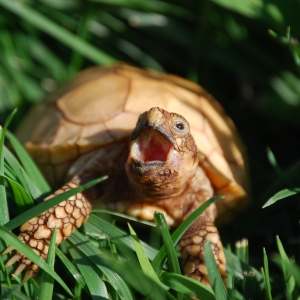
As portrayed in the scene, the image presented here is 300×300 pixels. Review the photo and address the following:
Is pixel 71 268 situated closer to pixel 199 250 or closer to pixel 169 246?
pixel 169 246

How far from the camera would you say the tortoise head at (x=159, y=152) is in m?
1.54

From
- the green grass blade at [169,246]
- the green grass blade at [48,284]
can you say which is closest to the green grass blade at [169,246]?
the green grass blade at [169,246]

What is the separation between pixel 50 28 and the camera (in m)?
2.51

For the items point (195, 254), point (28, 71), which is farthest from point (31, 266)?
point (28, 71)

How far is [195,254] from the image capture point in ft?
5.38

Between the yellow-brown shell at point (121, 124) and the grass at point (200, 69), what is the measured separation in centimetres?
15

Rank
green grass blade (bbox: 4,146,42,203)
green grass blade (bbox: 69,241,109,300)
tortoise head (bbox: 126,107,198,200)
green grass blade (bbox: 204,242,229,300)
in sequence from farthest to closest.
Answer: green grass blade (bbox: 4,146,42,203)
tortoise head (bbox: 126,107,198,200)
green grass blade (bbox: 69,241,109,300)
green grass blade (bbox: 204,242,229,300)

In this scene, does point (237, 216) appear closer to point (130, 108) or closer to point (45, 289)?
point (130, 108)

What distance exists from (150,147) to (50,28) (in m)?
1.21

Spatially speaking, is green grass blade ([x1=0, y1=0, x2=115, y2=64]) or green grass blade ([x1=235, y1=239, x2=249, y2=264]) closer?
green grass blade ([x1=235, y1=239, x2=249, y2=264])

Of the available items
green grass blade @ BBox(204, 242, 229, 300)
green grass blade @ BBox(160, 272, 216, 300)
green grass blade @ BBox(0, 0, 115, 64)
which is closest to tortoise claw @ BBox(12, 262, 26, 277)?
green grass blade @ BBox(160, 272, 216, 300)

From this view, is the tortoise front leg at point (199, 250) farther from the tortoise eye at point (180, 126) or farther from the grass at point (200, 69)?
the tortoise eye at point (180, 126)

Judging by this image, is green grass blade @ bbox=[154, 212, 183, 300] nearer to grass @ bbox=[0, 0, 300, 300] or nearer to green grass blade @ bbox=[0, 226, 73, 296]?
grass @ bbox=[0, 0, 300, 300]

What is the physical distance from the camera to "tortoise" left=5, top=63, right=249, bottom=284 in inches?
62.6
